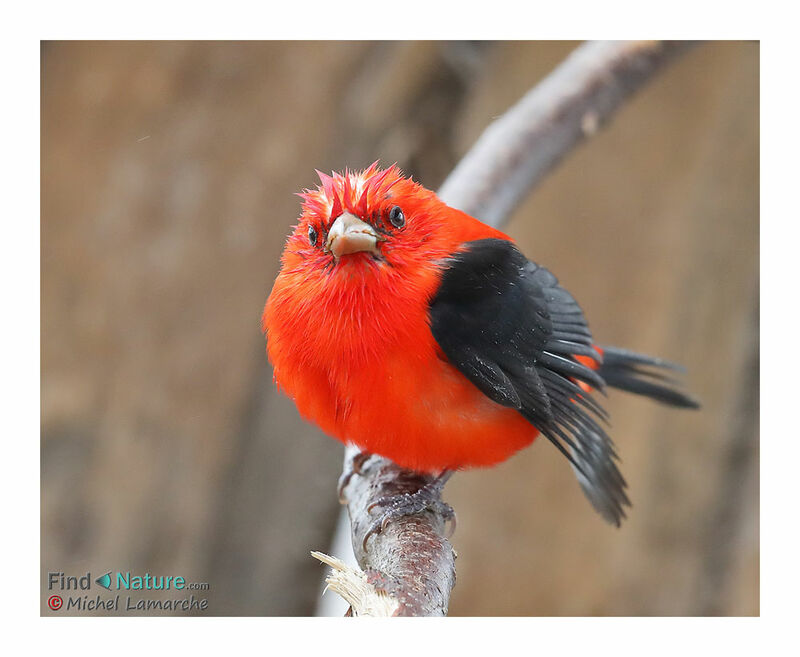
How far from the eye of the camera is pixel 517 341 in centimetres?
170

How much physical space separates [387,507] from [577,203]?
1.90m

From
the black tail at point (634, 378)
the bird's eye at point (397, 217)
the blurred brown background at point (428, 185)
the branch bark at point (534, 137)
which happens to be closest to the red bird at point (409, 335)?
the bird's eye at point (397, 217)

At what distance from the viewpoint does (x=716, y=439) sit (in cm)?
337

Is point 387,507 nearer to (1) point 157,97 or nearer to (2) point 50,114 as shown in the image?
(2) point 50,114

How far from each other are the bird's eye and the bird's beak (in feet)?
0.18

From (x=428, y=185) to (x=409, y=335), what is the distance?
72.4 inches

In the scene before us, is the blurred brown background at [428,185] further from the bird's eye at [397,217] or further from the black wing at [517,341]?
the bird's eye at [397,217]

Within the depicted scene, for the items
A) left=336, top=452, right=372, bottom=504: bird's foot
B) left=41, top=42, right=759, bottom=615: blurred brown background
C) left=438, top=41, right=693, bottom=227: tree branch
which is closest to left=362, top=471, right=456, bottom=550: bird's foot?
left=336, top=452, right=372, bottom=504: bird's foot

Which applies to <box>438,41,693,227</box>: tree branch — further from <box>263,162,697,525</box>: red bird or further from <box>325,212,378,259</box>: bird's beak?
<box>325,212,378,259</box>: bird's beak

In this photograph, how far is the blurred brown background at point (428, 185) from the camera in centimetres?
→ 311

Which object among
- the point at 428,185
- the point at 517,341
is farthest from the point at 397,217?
the point at 428,185

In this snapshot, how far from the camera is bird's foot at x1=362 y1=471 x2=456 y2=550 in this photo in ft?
5.40

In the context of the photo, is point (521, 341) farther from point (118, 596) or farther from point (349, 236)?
point (118, 596)

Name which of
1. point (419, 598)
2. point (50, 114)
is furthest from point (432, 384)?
point (50, 114)
